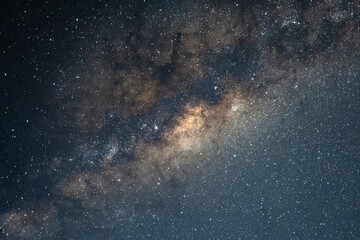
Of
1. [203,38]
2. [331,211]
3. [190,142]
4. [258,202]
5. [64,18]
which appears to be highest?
[64,18]

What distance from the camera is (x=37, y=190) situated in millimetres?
7406

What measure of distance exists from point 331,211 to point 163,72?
9582mm

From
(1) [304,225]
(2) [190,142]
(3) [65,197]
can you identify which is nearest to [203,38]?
(2) [190,142]

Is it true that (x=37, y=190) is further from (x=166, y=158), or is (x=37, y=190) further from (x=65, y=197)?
(x=166, y=158)

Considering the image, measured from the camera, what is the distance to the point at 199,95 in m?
6.78

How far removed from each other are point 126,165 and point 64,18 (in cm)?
393

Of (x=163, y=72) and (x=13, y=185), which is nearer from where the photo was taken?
(x=163, y=72)

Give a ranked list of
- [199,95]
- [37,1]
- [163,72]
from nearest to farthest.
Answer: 1. [37,1]
2. [163,72]
3. [199,95]

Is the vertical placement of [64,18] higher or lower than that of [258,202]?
higher

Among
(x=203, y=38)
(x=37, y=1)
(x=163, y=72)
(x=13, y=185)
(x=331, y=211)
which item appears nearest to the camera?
(x=37, y=1)

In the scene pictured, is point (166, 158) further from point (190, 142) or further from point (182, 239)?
point (182, 239)

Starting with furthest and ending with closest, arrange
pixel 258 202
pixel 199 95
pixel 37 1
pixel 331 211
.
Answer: pixel 331 211
pixel 258 202
pixel 199 95
pixel 37 1

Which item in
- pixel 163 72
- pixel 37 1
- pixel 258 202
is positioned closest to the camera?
pixel 37 1

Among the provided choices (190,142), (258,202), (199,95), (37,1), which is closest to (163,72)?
(199,95)
